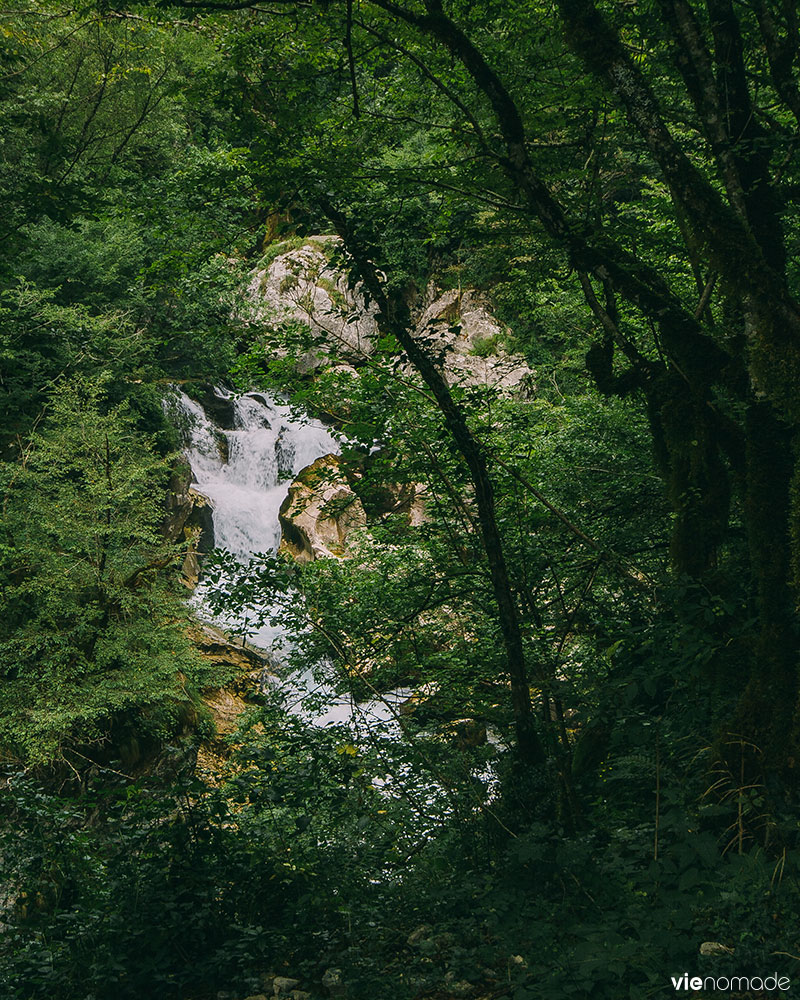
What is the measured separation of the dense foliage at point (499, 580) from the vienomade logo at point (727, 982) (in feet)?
0.11

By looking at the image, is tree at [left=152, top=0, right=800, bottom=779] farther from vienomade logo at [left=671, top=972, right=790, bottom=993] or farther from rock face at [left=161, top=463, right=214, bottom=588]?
rock face at [left=161, top=463, right=214, bottom=588]

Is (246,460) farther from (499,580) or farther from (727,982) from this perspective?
(727,982)

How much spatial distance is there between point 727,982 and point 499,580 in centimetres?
251

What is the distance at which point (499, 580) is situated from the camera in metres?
4.49

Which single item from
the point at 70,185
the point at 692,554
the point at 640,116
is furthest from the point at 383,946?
the point at 70,185

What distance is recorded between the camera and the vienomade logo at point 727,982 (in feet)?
7.23

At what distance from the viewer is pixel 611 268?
3648mm

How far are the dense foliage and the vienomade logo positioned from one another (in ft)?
0.11

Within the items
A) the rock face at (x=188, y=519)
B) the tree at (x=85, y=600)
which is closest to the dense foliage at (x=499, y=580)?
the tree at (x=85, y=600)

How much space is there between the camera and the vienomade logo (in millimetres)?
2205

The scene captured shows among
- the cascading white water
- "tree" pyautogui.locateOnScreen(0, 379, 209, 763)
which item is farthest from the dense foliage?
the cascading white water

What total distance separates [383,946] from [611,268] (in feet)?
11.1

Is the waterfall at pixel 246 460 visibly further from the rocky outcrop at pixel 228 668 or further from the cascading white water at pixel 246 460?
the rocky outcrop at pixel 228 668

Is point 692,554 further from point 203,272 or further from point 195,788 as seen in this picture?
point 203,272
